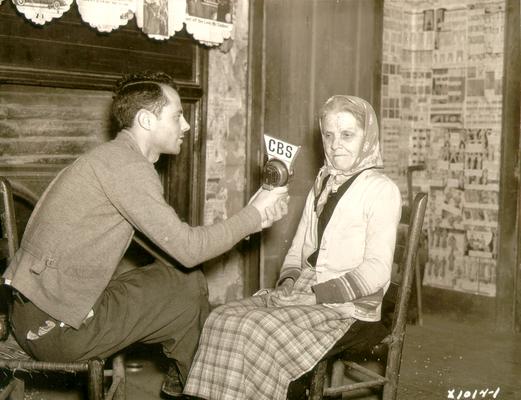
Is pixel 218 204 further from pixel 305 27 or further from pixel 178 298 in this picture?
pixel 178 298

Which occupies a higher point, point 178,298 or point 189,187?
point 189,187

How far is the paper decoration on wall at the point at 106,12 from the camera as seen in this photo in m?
3.53

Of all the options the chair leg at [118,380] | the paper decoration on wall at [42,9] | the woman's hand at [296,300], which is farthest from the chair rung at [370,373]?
the paper decoration on wall at [42,9]

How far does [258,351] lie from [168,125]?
3.04 ft

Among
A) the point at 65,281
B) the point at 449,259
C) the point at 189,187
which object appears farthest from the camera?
the point at 449,259

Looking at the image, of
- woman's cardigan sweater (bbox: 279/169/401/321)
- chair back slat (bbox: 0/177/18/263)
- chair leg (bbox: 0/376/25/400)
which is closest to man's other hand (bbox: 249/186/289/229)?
woman's cardigan sweater (bbox: 279/169/401/321)

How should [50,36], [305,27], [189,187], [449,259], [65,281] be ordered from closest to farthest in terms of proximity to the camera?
[65,281] → [50,36] → [189,187] → [305,27] → [449,259]

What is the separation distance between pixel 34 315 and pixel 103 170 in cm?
55

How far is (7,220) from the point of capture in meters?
2.65

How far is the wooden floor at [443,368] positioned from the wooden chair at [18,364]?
766 millimetres

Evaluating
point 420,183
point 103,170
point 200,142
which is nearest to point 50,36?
point 200,142

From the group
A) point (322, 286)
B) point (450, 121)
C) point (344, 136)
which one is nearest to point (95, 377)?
point (322, 286)

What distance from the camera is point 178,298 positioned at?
2.60 metres

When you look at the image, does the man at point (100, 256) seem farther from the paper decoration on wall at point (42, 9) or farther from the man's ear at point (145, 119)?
the paper decoration on wall at point (42, 9)
